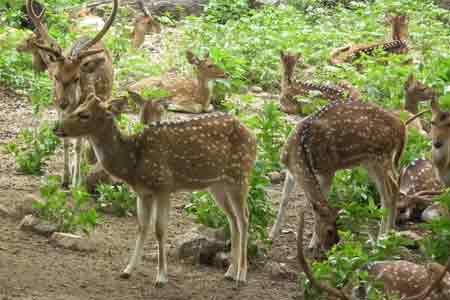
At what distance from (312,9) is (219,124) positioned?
12.1m

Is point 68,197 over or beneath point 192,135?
beneath

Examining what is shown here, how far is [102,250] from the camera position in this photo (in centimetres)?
870

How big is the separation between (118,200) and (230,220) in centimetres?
153

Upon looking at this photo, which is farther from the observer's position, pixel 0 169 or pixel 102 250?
→ pixel 0 169

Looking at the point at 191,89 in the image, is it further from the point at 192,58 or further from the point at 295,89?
the point at 295,89

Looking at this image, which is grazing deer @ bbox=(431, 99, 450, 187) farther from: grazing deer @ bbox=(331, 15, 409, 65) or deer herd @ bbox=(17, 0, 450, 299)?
grazing deer @ bbox=(331, 15, 409, 65)

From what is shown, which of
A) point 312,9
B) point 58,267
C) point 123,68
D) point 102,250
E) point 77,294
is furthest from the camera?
point 312,9

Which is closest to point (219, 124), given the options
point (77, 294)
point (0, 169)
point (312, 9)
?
point (77, 294)

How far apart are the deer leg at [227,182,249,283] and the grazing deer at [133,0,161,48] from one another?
29.0ft

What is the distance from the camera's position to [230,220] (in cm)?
847

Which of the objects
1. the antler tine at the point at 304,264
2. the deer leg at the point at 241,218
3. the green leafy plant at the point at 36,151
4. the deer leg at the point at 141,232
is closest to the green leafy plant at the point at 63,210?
the deer leg at the point at 141,232

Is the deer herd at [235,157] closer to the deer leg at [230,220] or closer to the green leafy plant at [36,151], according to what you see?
the deer leg at [230,220]

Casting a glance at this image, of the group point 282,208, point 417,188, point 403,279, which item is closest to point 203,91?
point 417,188

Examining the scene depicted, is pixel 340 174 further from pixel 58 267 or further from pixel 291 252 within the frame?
pixel 58 267
